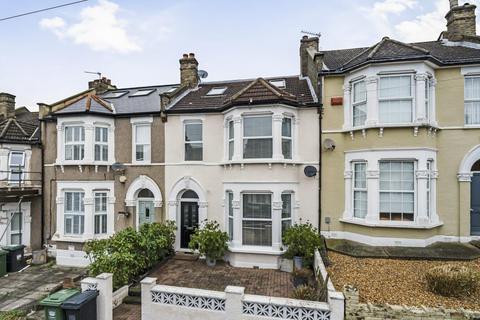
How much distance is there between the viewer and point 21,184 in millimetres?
13727

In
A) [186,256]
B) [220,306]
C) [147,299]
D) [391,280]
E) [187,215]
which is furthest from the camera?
[187,215]

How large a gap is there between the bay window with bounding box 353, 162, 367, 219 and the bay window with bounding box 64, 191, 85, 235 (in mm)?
12393

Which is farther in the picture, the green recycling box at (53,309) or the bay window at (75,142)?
the bay window at (75,142)

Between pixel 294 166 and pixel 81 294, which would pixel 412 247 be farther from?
pixel 81 294

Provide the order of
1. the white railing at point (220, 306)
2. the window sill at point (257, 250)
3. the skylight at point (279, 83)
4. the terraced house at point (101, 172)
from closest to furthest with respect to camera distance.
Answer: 1. the white railing at point (220, 306)
2. the window sill at point (257, 250)
3. the terraced house at point (101, 172)
4. the skylight at point (279, 83)

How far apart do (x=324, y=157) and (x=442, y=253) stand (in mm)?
5173

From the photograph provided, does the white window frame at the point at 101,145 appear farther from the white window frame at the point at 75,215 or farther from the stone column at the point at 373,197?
the stone column at the point at 373,197

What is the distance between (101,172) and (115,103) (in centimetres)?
412

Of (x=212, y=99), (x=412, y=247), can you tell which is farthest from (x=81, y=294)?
(x=412, y=247)

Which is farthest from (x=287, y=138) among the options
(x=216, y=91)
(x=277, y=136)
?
(x=216, y=91)

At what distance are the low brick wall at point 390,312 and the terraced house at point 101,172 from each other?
8.94m

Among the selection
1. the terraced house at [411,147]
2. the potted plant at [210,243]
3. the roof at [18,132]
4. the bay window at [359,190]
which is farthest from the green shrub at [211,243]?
the roof at [18,132]

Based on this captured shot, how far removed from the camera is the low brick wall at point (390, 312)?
5.85 meters

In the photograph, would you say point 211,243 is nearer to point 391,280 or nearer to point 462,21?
point 391,280
